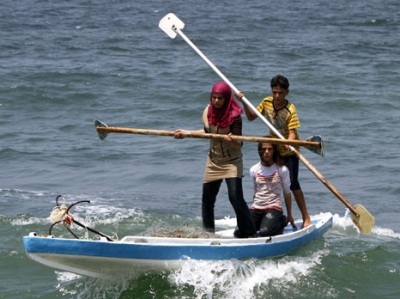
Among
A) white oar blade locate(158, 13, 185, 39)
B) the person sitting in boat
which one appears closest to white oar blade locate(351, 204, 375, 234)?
the person sitting in boat

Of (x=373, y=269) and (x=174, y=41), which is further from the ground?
(x=174, y=41)

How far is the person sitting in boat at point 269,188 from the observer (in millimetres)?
9398

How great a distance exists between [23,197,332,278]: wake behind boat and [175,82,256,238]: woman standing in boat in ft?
0.89

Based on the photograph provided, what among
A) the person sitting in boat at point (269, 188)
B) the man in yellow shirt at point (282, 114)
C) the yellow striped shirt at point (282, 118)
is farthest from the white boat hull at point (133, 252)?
the yellow striped shirt at point (282, 118)

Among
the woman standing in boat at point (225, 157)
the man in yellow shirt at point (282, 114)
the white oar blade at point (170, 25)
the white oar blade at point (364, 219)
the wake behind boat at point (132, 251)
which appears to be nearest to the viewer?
the wake behind boat at point (132, 251)

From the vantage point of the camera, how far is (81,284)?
9148 millimetres

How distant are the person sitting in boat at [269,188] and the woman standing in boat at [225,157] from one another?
0.23 metres

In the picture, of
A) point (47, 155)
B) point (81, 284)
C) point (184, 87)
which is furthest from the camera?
point (184, 87)

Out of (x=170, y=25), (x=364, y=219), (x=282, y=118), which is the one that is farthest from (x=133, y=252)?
(x=170, y=25)

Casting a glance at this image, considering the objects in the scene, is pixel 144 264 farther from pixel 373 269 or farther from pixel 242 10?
pixel 242 10

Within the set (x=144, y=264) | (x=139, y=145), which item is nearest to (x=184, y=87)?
(x=139, y=145)

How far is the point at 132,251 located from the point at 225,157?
1.48 m

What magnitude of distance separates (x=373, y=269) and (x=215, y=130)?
256 centimetres

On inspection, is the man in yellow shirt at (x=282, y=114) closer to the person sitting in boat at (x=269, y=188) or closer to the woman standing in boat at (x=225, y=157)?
the person sitting in boat at (x=269, y=188)
